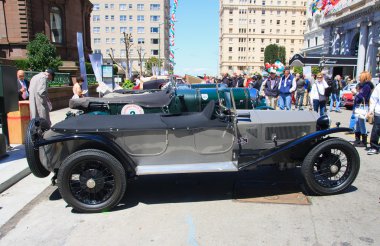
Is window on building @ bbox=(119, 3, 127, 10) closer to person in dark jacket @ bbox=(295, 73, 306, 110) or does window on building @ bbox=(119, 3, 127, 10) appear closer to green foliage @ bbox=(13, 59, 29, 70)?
green foliage @ bbox=(13, 59, 29, 70)

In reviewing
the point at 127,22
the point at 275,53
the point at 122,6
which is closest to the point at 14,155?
the point at 127,22

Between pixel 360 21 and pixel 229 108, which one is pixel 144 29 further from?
pixel 229 108

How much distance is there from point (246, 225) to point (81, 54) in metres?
11.9

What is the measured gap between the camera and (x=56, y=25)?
91.7ft

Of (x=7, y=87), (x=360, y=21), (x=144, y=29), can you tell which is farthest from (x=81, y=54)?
(x=144, y=29)

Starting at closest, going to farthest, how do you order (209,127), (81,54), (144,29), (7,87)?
(209,127) → (7,87) → (81,54) → (144,29)

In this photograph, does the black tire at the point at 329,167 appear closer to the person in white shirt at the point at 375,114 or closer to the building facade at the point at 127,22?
the person in white shirt at the point at 375,114

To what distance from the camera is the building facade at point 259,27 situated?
4855 inches

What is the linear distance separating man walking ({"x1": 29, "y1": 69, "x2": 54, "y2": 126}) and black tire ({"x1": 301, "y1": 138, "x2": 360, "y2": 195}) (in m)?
5.58

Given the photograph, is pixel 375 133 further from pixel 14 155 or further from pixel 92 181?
pixel 14 155

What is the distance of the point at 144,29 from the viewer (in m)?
94.2

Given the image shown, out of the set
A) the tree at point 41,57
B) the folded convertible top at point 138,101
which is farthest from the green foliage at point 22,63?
the folded convertible top at point 138,101

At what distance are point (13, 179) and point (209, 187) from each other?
323 centimetres

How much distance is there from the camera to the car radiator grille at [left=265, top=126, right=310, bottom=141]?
14.8 ft
